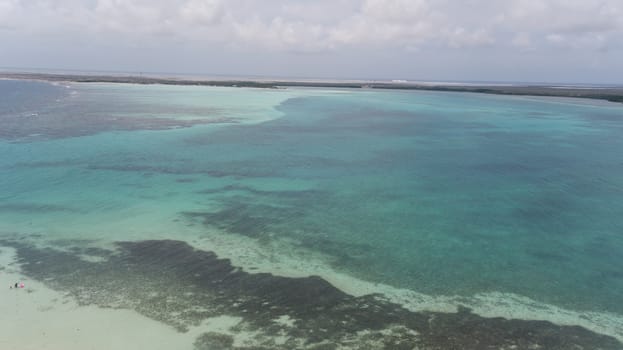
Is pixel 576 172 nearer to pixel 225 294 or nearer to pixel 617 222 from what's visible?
pixel 617 222

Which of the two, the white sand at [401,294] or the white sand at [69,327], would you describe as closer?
the white sand at [69,327]

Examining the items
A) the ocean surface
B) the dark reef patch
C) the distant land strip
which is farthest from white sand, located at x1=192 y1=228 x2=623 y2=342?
the distant land strip

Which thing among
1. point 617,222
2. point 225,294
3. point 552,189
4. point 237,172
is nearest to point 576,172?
point 552,189

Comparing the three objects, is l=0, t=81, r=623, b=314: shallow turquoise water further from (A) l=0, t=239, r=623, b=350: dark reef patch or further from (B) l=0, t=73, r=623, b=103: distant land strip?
(B) l=0, t=73, r=623, b=103: distant land strip

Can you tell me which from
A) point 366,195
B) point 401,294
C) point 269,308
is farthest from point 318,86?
point 269,308

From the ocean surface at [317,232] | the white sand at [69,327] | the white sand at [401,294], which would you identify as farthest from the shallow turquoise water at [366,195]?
the white sand at [69,327]

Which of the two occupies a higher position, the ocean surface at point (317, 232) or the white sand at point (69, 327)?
the ocean surface at point (317, 232)

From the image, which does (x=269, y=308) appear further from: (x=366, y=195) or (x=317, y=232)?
(x=366, y=195)

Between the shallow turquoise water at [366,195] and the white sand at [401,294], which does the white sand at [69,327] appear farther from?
the shallow turquoise water at [366,195]
